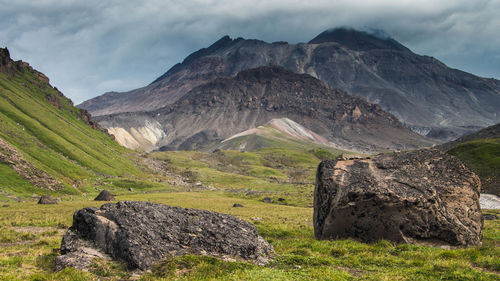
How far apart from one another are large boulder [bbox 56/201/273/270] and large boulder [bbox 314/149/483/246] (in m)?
6.83

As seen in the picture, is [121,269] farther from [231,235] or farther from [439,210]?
[439,210]

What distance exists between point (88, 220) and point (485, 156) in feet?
355

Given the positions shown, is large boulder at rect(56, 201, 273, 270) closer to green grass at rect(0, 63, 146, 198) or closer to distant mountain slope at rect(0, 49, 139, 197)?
green grass at rect(0, 63, 146, 198)

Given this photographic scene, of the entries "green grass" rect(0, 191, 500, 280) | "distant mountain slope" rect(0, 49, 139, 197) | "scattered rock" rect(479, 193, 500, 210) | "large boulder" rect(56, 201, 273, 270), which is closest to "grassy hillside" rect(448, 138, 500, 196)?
"scattered rock" rect(479, 193, 500, 210)

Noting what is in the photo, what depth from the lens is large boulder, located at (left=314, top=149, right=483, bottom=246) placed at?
20891 millimetres

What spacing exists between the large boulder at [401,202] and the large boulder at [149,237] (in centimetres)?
683

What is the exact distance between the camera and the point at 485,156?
3622 inches

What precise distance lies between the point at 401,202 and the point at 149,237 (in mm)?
16103

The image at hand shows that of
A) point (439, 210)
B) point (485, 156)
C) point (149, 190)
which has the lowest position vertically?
point (149, 190)

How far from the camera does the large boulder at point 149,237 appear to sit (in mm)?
15211

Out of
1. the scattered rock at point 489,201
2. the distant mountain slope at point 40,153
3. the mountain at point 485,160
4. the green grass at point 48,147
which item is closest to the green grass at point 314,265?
the scattered rock at point 489,201

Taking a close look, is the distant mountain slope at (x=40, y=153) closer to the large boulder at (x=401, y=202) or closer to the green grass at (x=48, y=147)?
the green grass at (x=48, y=147)

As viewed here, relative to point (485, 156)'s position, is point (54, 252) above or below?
below

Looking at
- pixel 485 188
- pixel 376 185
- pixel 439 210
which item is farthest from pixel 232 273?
pixel 485 188
